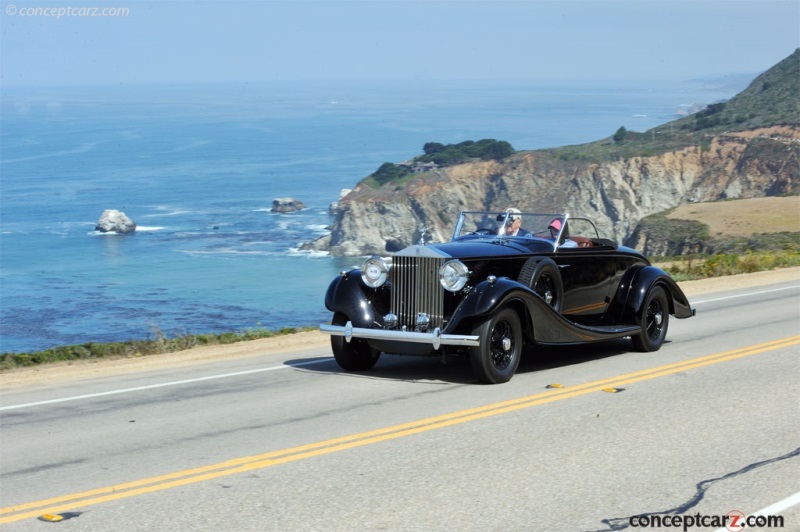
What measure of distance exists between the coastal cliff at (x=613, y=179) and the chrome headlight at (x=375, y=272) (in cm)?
9396

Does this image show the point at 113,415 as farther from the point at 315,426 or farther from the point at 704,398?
the point at 704,398

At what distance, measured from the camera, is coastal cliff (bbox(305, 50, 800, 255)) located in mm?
107562

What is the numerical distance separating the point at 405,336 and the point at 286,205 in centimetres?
13721

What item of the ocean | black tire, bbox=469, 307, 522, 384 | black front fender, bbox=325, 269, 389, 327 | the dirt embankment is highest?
black front fender, bbox=325, 269, 389, 327

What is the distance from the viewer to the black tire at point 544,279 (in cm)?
1102

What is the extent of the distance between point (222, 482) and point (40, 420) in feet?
9.58

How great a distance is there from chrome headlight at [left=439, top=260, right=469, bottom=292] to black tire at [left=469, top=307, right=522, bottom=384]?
1.51 feet

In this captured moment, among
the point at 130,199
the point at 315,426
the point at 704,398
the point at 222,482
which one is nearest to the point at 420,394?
the point at 315,426

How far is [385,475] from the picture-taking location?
23.5 feet

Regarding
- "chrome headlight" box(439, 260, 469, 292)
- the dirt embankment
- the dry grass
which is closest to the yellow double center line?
"chrome headlight" box(439, 260, 469, 292)

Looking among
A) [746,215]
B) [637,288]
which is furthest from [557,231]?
[746,215]

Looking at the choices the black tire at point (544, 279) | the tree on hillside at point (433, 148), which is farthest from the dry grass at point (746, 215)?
the tree on hillside at point (433, 148)

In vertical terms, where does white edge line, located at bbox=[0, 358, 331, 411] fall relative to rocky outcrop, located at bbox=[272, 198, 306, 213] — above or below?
above

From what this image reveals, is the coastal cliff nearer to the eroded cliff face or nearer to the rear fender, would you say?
the eroded cliff face
